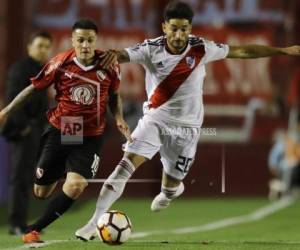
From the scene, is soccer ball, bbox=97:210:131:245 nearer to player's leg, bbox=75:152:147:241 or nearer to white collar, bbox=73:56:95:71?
player's leg, bbox=75:152:147:241

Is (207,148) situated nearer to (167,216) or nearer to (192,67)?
(167,216)

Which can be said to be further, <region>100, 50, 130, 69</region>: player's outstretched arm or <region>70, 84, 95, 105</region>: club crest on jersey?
<region>70, 84, 95, 105</region>: club crest on jersey

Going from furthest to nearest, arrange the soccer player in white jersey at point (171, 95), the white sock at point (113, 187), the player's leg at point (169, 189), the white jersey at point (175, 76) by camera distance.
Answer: the player's leg at point (169, 189) < the white sock at point (113, 187) < the white jersey at point (175, 76) < the soccer player in white jersey at point (171, 95)

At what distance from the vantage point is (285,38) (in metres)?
17.6

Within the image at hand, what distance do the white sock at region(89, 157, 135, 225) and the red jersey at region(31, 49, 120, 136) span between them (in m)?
0.49

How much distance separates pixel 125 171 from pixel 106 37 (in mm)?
7129

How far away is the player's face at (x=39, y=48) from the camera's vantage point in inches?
444

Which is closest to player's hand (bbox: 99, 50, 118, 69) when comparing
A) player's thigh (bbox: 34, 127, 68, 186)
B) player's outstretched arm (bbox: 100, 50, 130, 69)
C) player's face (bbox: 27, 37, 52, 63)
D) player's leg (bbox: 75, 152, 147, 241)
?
player's outstretched arm (bbox: 100, 50, 130, 69)

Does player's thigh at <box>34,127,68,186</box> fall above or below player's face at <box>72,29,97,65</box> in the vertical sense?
below

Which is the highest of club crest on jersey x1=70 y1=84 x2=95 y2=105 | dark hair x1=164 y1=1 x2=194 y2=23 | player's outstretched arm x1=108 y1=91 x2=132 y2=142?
dark hair x1=164 y1=1 x2=194 y2=23

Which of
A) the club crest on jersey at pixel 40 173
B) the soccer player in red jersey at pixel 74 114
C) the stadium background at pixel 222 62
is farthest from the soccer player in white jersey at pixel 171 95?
the stadium background at pixel 222 62

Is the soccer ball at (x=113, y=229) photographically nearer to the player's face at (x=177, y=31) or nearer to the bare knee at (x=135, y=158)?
the bare knee at (x=135, y=158)

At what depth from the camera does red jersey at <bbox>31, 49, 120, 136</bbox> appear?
942cm

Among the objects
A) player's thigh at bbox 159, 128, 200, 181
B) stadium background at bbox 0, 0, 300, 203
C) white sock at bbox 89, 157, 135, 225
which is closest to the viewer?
white sock at bbox 89, 157, 135, 225
